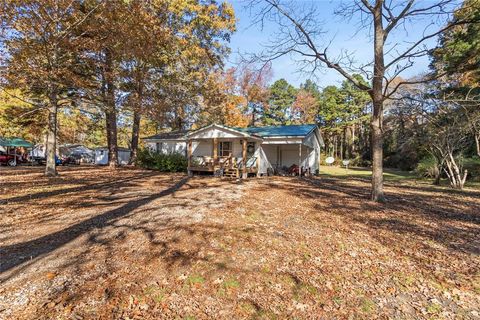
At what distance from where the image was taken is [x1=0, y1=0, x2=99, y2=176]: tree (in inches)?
402

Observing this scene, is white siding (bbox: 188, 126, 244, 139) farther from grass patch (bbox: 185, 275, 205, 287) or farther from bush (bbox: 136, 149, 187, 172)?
grass patch (bbox: 185, 275, 205, 287)

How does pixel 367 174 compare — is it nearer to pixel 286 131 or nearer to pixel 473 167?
pixel 473 167

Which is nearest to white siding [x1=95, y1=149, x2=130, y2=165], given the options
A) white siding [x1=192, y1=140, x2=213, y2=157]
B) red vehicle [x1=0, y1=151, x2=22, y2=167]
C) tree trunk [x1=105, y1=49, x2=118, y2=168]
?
red vehicle [x1=0, y1=151, x2=22, y2=167]

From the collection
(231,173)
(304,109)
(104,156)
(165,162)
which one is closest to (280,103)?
(304,109)

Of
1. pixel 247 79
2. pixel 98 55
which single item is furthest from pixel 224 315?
pixel 247 79

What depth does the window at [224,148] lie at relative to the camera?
1789 centimetres

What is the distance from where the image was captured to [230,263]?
3.83m

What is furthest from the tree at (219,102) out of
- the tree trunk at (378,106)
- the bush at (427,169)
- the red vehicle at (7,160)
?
the bush at (427,169)

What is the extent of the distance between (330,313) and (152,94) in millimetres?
16155

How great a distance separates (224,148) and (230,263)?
14423 mm

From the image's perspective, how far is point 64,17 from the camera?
11.5 metres

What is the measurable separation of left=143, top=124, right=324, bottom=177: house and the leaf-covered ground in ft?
30.6

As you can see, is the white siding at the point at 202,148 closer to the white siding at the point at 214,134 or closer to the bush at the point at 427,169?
the white siding at the point at 214,134

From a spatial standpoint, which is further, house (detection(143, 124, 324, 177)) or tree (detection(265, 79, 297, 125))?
tree (detection(265, 79, 297, 125))
